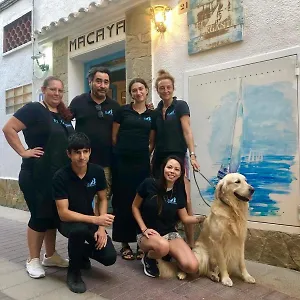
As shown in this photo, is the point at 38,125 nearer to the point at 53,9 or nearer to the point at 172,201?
the point at 172,201

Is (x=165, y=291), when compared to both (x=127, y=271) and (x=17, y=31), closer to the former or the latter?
(x=127, y=271)

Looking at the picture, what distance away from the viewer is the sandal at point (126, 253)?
424 cm

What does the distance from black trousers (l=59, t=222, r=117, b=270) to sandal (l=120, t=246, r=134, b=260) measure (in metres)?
0.75

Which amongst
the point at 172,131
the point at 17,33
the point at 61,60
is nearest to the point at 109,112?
the point at 172,131

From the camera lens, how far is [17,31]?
28.2ft

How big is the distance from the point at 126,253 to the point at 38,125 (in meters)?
1.82

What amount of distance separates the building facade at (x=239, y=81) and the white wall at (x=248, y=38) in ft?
0.04

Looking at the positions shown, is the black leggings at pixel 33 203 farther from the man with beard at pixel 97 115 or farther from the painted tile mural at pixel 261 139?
the painted tile mural at pixel 261 139

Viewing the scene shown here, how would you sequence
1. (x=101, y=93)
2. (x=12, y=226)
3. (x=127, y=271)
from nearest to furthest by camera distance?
(x=127, y=271) < (x=101, y=93) < (x=12, y=226)

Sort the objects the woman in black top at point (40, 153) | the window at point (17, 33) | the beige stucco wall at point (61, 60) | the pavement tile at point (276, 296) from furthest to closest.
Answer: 1. the window at point (17, 33)
2. the beige stucco wall at point (61, 60)
3. the woman in black top at point (40, 153)
4. the pavement tile at point (276, 296)

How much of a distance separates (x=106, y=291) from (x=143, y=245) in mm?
571

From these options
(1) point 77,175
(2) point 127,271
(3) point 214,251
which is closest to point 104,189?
(1) point 77,175

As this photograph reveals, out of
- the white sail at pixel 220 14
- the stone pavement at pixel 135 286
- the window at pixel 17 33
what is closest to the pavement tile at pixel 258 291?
the stone pavement at pixel 135 286

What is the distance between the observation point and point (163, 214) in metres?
3.69
